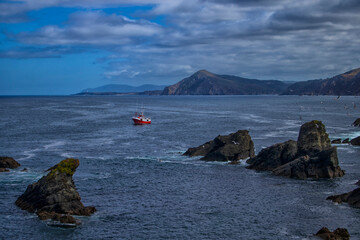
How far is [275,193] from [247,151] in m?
25.0

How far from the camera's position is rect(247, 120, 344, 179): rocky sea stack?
2525 inches

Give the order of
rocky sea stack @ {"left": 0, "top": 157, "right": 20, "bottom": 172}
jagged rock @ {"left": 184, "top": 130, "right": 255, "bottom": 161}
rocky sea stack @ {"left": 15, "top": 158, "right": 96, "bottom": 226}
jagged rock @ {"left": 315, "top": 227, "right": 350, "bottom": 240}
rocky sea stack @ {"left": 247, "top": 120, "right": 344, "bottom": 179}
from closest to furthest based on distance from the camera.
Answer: jagged rock @ {"left": 315, "top": 227, "right": 350, "bottom": 240} → rocky sea stack @ {"left": 15, "top": 158, "right": 96, "bottom": 226} → rocky sea stack @ {"left": 247, "top": 120, "right": 344, "bottom": 179} → rocky sea stack @ {"left": 0, "top": 157, "right": 20, "bottom": 172} → jagged rock @ {"left": 184, "top": 130, "right": 255, "bottom": 161}

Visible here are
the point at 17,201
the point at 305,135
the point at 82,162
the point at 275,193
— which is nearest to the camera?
the point at 17,201

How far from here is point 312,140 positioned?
71.9 m

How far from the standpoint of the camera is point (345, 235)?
129 ft

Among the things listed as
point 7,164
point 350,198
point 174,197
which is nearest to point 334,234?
point 350,198

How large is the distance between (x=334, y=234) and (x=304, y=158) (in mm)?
27115

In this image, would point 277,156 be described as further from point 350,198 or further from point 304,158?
point 350,198

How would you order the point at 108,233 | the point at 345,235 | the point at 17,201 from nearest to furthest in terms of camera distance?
the point at 345,235
the point at 108,233
the point at 17,201

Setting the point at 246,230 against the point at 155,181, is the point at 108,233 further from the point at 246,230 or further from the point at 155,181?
the point at 155,181

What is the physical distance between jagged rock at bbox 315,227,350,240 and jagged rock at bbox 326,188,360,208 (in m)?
10.7

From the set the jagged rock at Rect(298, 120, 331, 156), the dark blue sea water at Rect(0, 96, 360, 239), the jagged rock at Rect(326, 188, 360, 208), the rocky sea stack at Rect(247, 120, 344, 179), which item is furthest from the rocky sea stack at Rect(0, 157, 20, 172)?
the jagged rock at Rect(326, 188, 360, 208)

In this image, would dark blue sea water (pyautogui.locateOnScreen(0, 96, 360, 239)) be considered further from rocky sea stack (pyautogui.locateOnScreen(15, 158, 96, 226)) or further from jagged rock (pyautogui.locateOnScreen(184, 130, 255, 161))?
jagged rock (pyautogui.locateOnScreen(184, 130, 255, 161))

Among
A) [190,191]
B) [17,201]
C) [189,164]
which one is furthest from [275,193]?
[17,201]
